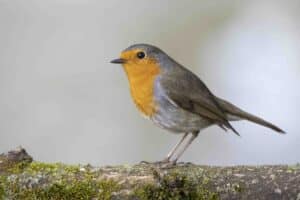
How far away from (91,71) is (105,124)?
632 millimetres

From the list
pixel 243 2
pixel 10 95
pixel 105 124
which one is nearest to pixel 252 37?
pixel 243 2

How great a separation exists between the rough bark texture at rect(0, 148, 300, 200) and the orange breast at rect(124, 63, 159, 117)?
1.28 metres

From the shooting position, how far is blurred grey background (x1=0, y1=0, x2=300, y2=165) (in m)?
7.91

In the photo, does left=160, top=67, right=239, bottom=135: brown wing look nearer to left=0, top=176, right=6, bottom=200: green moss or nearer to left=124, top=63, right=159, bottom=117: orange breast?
left=124, top=63, right=159, bottom=117: orange breast

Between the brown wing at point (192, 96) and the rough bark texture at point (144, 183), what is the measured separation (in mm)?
1297

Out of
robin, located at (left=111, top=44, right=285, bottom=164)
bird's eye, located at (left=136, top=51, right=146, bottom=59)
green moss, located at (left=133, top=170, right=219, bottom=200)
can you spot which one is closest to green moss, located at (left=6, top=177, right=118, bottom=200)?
green moss, located at (left=133, top=170, right=219, bottom=200)

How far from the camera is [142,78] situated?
5.78 m

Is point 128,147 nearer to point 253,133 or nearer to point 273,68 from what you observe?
point 253,133

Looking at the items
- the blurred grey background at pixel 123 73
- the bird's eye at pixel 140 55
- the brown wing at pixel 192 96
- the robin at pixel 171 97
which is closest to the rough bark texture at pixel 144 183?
the robin at pixel 171 97

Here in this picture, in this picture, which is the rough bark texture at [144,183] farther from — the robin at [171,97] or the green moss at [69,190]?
the robin at [171,97]

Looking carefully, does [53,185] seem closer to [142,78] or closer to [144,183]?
[144,183]

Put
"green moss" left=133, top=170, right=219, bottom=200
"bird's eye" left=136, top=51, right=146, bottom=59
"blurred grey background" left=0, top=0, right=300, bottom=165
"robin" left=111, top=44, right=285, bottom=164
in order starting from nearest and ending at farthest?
"green moss" left=133, top=170, right=219, bottom=200, "robin" left=111, top=44, right=285, bottom=164, "bird's eye" left=136, top=51, right=146, bottom=59, "blurred grey background" left=0, top=0, right=300, bottom=165

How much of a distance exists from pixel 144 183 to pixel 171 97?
60.4 inches

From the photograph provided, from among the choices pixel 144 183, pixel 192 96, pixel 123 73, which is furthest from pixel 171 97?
pixel 123 73
